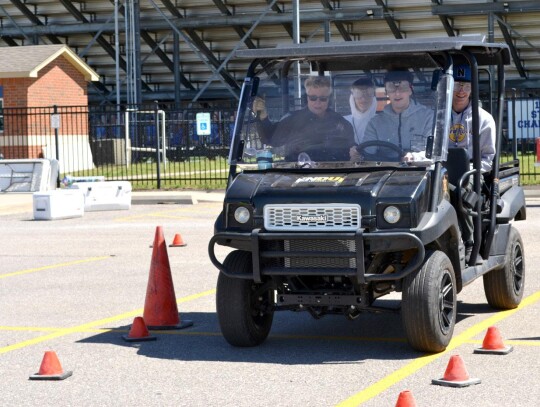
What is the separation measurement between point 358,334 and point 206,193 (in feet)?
58.3

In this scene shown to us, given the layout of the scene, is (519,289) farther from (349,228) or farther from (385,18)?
(385,18)

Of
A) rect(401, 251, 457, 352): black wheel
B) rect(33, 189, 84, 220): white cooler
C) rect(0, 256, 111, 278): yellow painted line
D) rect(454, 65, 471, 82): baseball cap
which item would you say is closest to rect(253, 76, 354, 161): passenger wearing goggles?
rect(454, 65, 471, 82): baseball cap

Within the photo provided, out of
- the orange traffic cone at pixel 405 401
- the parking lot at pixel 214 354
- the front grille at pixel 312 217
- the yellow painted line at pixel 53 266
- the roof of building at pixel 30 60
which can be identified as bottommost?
the parking lot at pixel 214 354

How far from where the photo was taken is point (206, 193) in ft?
88.3

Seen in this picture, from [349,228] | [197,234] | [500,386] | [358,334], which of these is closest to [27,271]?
[197,234]

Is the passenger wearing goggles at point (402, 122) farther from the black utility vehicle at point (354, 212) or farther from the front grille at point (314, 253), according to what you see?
the front grille at point (314, 253)

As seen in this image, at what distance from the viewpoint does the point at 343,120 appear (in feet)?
29.6

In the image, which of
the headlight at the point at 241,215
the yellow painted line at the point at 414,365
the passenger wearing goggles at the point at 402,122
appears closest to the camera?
the yellow painted line at the point at 414,365

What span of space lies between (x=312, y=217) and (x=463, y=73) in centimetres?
194

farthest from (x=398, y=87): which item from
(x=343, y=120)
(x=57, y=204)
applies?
(x=57, y=204)

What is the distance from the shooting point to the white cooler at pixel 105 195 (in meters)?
23.3

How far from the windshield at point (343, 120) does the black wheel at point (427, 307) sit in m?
0.80

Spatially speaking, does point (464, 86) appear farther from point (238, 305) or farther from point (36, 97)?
point (36, 97)

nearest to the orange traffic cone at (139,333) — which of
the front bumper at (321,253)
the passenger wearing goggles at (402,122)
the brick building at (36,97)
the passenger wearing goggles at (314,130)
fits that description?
the front bumper at (321,253)
